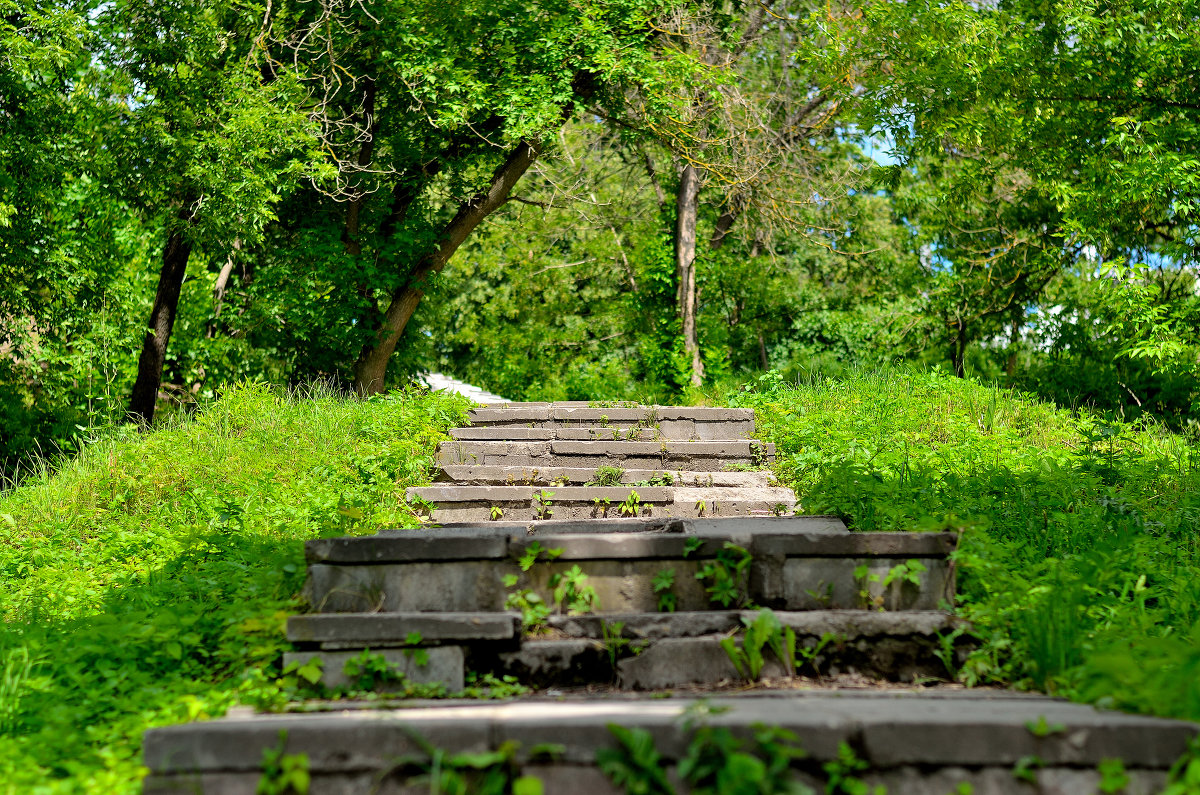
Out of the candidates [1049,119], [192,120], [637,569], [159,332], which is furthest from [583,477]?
[1049,119]

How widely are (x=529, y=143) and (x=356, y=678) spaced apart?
9.02m

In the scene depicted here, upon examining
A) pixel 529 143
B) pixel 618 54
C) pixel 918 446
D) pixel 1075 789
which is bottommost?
pixel 1075 789

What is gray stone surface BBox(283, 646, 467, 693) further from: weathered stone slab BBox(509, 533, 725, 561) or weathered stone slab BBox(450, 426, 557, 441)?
weathered stone slab BBox(450, 426, 557, 441)

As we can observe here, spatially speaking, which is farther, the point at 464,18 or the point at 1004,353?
the point at 1004,353

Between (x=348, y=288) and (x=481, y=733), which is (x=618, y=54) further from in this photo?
(x=481, y=733)

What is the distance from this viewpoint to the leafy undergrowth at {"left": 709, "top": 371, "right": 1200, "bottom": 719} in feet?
10.4

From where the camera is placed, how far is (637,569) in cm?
366


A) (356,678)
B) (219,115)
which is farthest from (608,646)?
(219,115)

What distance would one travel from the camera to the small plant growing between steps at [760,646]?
3289 millimetres

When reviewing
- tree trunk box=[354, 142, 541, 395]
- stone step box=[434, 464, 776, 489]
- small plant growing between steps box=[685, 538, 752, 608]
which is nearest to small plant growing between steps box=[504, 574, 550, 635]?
small plant growing between steps box=[685, 538, 752, 608]

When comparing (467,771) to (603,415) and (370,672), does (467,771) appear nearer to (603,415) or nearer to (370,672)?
(370,672)

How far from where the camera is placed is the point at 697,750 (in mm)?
2434

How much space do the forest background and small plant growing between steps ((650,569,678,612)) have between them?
256 inches

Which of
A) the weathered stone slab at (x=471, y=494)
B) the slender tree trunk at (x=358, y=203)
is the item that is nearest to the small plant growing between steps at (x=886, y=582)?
the weathered stone slab at (x=471, y=494)
